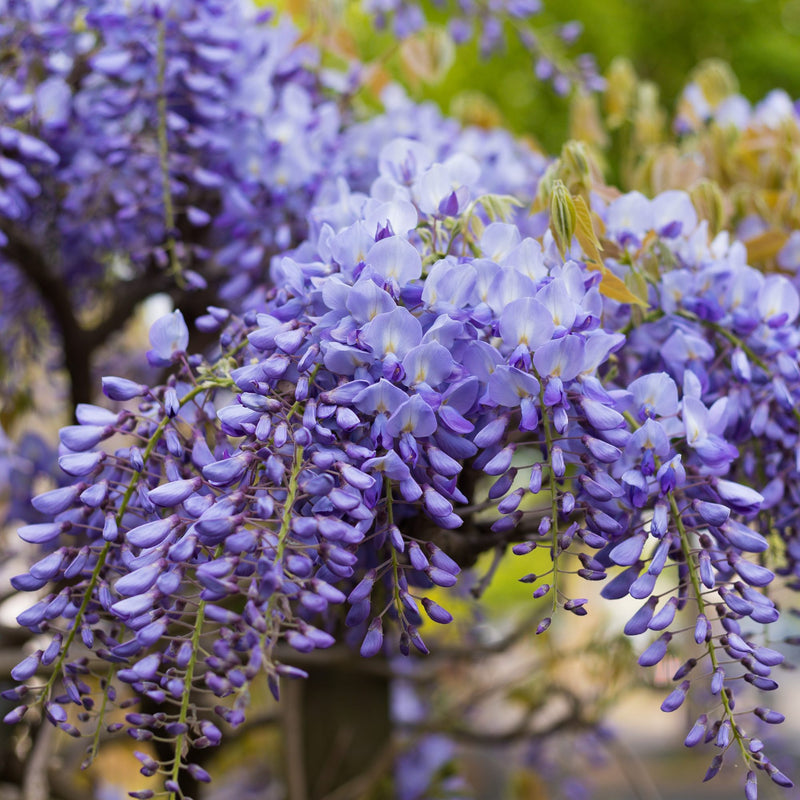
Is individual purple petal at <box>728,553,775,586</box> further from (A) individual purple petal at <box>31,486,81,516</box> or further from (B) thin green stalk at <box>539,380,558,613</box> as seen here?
(A) individual purple petal at <box>31,486,81,516</box>

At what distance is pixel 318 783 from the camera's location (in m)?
1.44

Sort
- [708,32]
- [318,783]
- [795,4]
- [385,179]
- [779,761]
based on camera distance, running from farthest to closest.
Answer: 1. [708,32]
2. [795,4]
3. [318,783]
4. [779,761]
5. [385,179]

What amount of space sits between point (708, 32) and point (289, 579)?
2.53m

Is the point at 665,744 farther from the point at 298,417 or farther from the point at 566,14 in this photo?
the point at 298,417

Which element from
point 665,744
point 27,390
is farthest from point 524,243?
point 665,744

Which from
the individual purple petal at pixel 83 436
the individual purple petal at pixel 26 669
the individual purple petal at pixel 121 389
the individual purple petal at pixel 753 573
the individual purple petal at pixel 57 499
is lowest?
the individual purple petal at pixel 26 669

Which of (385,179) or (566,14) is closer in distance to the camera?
(385,179)

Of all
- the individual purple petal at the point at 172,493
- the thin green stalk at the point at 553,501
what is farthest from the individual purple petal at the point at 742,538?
the individual purple petal at the point at 172,493

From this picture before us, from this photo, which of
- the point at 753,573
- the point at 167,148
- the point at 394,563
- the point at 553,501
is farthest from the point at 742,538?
the point at 167,148

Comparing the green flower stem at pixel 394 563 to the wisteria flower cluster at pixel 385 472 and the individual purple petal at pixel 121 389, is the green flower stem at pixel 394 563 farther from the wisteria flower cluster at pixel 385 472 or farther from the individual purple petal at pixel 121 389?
the individual purple petal at pixel 121 389

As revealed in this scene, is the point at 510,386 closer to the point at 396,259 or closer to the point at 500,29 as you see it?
the point at 396,259

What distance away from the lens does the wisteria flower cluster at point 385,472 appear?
521 mm

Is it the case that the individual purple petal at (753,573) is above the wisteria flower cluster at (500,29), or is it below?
below

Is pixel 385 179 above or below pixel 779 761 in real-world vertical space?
above
